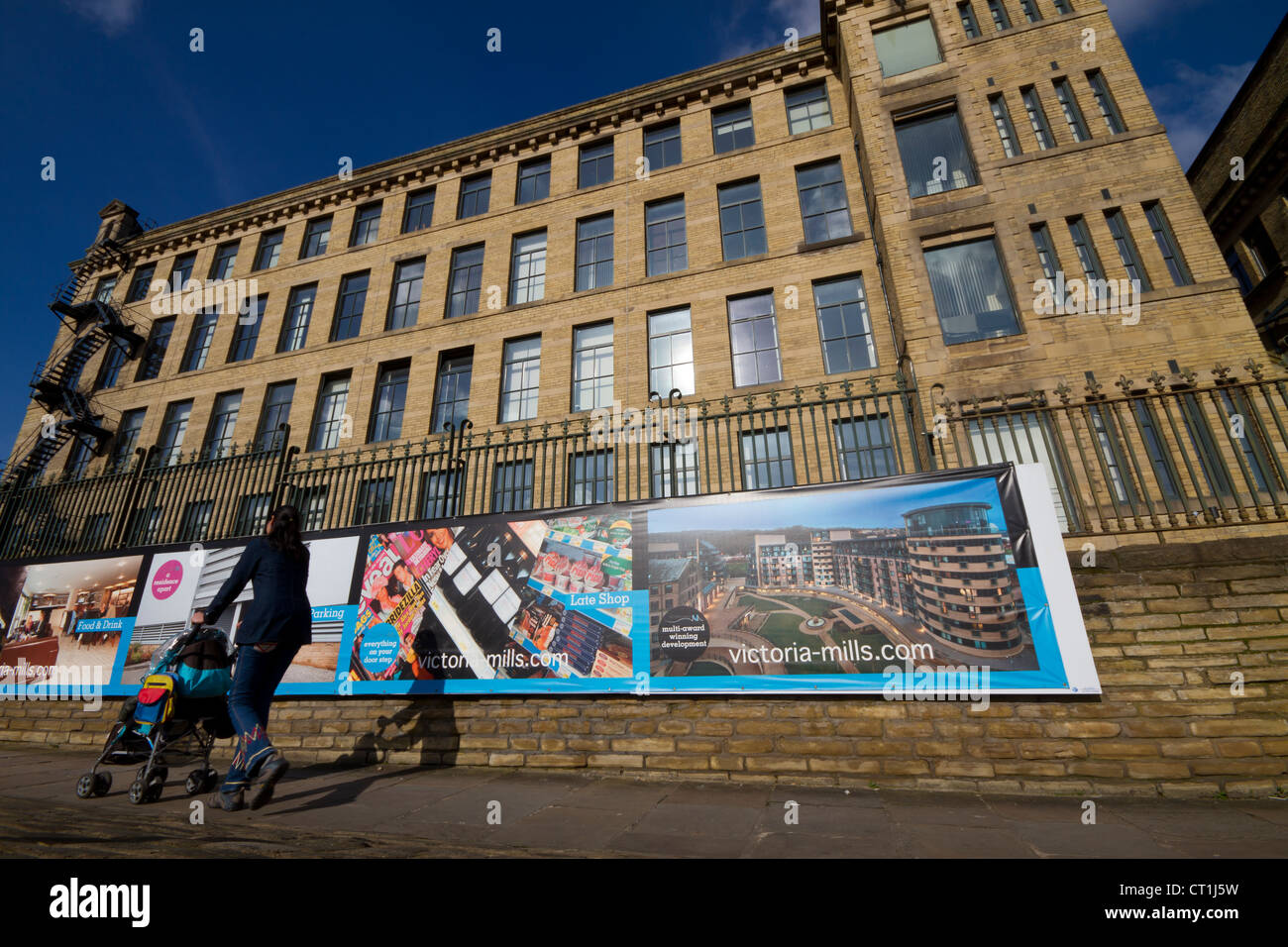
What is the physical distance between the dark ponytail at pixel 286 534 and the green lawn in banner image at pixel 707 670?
4.03m

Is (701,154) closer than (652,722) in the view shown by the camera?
No

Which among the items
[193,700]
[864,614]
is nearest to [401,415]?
[193,700]

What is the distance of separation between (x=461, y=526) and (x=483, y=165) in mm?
15133

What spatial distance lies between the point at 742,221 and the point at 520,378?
24.3ft

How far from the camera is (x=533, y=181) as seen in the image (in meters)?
16.8

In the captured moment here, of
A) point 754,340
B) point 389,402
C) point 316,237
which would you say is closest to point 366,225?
point 316,237

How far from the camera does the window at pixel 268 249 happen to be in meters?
18.9

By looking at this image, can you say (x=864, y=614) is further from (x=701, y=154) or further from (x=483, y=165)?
(x=483, y=165)

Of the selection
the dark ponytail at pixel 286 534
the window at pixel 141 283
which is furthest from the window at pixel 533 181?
the window at pixel 141 283

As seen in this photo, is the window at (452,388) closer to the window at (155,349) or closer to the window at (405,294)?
the window at (405,294)

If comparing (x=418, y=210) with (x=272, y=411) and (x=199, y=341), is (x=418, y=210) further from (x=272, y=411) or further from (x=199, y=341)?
(x=199, y=341)
